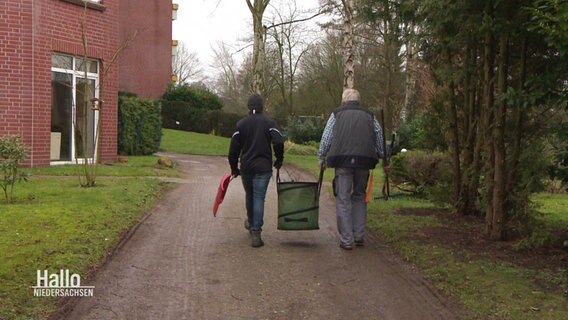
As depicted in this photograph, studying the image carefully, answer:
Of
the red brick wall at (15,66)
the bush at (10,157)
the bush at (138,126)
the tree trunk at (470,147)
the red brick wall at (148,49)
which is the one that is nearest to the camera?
the tree trunk at (470,147)

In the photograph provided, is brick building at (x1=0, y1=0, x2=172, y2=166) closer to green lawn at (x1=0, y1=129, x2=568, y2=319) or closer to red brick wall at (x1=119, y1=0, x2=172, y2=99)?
green lawn at (x1=0, y1=129, x2=568, y2=319)

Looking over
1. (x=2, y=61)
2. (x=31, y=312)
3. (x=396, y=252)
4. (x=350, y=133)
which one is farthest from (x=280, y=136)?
(x=2, y=61)

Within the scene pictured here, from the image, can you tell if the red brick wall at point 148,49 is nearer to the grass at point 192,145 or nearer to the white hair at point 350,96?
the grass at point 192,145

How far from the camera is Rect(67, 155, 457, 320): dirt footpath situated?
512 centimetres

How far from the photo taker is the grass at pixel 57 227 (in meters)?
5.30

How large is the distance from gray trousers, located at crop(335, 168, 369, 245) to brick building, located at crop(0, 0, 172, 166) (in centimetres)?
751

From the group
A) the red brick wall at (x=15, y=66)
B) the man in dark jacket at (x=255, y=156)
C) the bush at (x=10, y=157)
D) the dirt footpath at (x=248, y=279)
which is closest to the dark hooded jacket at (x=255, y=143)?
→ the man in dark jacket at (x=255, y=156)

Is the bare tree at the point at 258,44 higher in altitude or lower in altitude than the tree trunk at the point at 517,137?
higher

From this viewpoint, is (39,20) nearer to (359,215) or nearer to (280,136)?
(280,136)

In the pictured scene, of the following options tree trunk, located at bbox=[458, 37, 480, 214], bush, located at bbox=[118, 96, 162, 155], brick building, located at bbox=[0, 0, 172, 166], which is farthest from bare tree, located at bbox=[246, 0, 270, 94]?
tree trunk, located at bbox=[458, 37, 480, 214]

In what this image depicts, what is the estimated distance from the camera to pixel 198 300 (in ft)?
17.5

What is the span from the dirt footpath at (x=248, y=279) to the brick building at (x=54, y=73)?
21.8 feet

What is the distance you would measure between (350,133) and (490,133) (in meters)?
1.85

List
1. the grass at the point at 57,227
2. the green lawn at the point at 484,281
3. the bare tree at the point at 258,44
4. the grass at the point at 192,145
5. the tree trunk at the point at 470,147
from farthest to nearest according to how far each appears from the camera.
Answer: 1. the grass at the point at 192,145
2. the bare tree at the point at 258,44
3. the tree trunk at the point at 470,147
4. the grass at the point at 57,227
5. the green lawn at the point at 484,281
